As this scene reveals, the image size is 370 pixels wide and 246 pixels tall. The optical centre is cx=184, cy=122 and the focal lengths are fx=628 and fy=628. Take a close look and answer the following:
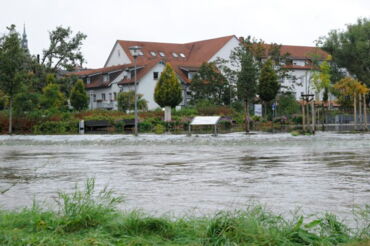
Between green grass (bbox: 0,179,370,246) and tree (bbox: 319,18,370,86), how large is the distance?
222 ft

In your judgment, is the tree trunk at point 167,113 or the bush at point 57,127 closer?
the bush at point 57,127

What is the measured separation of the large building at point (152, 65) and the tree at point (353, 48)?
501cm

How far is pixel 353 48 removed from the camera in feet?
238

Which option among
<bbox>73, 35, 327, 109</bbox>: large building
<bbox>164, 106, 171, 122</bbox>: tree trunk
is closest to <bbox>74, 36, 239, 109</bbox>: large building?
<bbox>73, 35, 327, 109</bbox>: large building

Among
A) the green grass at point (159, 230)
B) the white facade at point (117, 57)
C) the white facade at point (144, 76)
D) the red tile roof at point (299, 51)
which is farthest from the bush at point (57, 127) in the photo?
the red tile roof at point (299, 51)

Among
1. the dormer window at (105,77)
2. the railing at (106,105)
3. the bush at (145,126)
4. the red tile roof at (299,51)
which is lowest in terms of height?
the bush at (145,126)

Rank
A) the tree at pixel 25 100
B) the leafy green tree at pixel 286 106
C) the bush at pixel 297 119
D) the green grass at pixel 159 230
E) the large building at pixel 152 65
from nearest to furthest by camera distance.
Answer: the green grass at pixel 159 230 → the tree at pixel 25 100 → the bush at pixel 297 119 → the leafy green tree at pixel 286 106 → the large building at pixel 152 65

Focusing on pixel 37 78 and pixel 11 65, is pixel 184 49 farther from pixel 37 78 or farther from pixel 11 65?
pixel 11 65

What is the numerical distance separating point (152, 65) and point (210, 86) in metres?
9.93

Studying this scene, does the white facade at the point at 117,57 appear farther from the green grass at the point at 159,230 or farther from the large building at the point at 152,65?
the green grass at the point at 159,230

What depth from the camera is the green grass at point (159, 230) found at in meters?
5.42

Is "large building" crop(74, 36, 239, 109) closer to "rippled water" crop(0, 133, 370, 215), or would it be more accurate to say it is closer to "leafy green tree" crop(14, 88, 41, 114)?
"leafy green tree" crop(14, 88, 41, 114)

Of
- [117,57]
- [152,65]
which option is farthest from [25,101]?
[117,57]

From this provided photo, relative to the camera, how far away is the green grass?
17.8 feet
